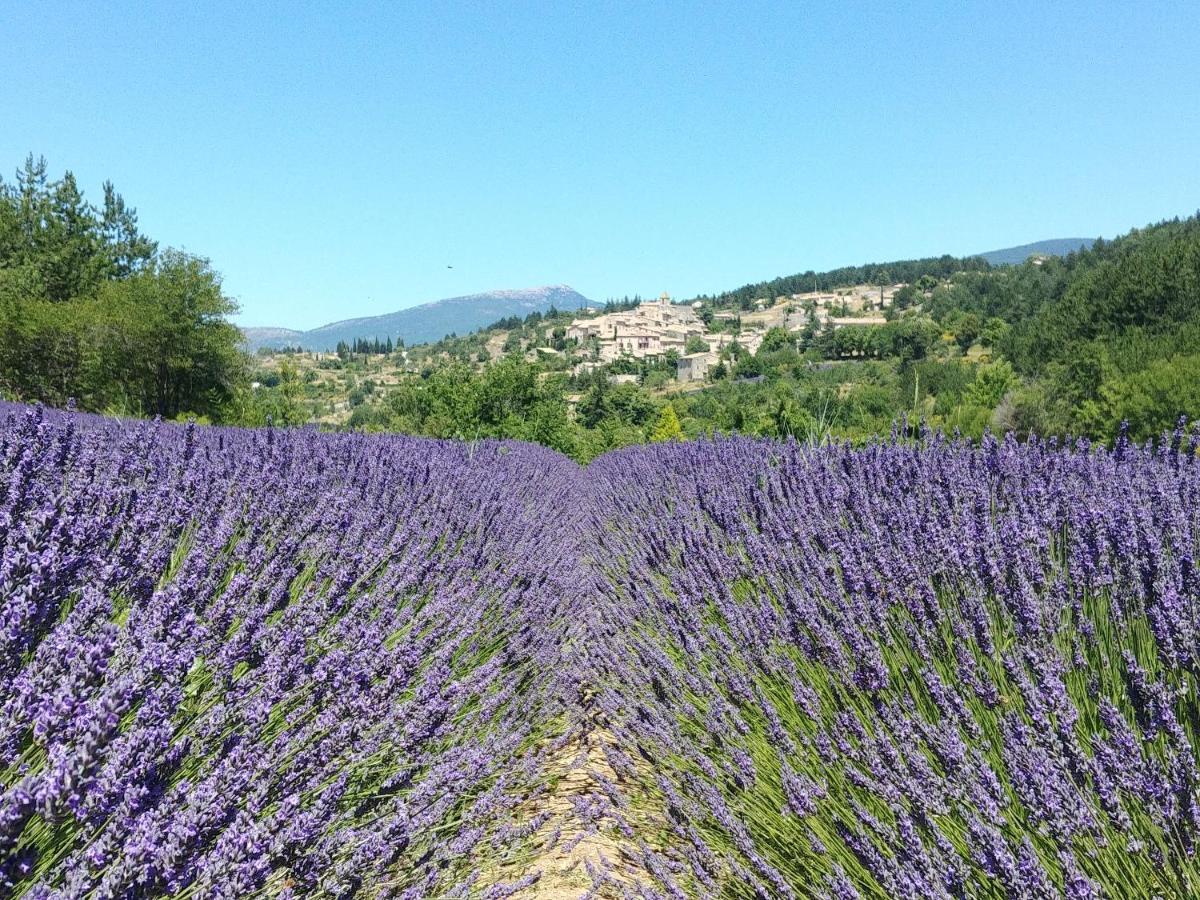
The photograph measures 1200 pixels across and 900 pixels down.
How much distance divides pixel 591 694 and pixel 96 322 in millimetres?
26574

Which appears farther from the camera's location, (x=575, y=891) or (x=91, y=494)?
(x=575, y=891)

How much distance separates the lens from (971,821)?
3.39 ft

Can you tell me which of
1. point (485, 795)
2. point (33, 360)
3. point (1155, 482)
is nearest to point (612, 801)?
point (485, 795)

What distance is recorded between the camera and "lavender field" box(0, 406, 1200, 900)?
3.10 ft

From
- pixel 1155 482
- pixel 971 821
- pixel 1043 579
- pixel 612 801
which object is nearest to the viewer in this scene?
pixel 971 821

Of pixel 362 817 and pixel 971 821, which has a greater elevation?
pixel 971 821

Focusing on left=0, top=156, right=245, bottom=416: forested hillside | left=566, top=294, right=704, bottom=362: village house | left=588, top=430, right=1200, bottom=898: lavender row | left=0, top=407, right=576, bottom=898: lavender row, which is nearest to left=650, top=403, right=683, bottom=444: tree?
left=0, top=156, right=245, bottom=416: forested hillside

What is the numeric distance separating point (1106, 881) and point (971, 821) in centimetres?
25

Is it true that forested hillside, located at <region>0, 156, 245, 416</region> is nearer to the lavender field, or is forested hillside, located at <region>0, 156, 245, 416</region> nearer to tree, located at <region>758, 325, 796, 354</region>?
the lavender field

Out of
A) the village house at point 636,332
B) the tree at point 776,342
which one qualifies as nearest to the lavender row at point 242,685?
the tree at point 776,342

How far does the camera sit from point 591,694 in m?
3.14

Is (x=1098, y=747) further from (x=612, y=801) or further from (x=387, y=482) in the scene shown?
(x=387, y=482)

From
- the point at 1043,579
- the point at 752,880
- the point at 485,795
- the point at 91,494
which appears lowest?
the point at 752,880

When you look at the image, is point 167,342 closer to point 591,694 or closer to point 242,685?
point 591,694
